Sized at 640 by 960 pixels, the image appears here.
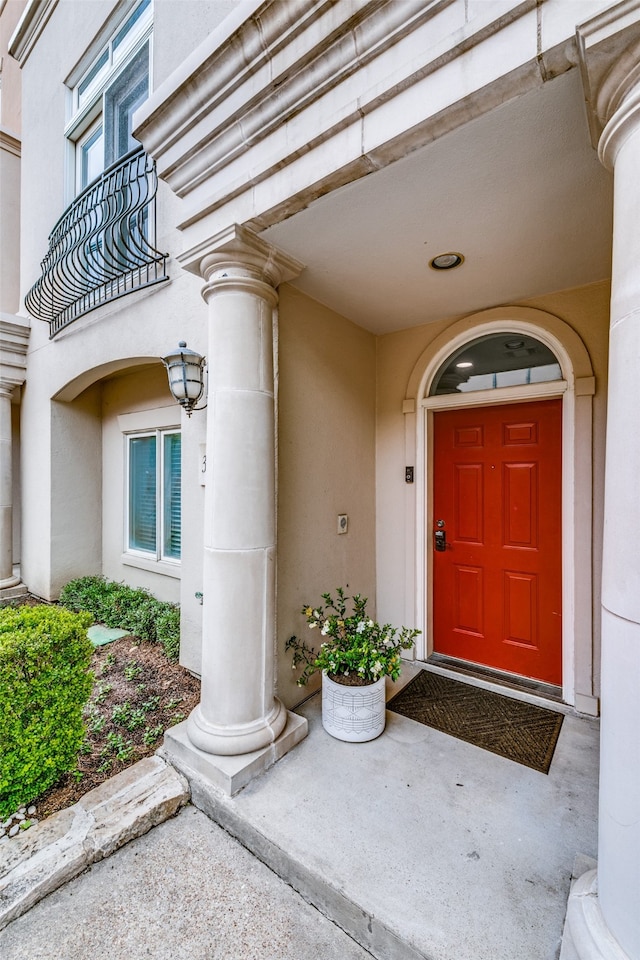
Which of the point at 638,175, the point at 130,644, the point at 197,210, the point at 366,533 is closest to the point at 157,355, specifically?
the point at 197,210

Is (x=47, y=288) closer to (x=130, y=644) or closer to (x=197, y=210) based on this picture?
(x=197, y=210)

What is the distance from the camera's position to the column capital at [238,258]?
6.98 feet

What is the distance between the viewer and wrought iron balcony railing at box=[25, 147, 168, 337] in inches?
143

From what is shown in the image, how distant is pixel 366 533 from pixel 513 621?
126cm

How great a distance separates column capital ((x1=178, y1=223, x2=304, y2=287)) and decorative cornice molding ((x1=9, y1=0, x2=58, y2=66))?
568 centimetres

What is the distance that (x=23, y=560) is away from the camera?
18.7ft

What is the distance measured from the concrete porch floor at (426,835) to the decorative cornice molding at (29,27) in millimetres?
8174

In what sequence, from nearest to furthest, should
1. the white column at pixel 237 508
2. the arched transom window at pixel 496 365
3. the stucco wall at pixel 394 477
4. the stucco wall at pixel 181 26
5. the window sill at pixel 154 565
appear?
the white column at pixel 237 508 < the stucco wall at pixel 181 26 < the arched transom window at pixel 496 365 < the stucco wall at pixel 394 477 < the window sill at pixel 154 565

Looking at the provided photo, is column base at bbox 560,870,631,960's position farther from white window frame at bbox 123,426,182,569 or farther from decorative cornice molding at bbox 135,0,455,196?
white window frame at bbox 123,426,182,569

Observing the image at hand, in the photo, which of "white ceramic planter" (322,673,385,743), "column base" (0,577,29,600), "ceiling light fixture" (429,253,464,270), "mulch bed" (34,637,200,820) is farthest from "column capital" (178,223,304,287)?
"column base" (0,577,29,600)

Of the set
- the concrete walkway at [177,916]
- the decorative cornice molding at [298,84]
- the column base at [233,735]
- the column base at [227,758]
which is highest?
the decorative cornice molding at [298,84]

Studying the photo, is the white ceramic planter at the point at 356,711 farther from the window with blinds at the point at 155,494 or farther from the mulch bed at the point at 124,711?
the window with blinds at the point at 155,494

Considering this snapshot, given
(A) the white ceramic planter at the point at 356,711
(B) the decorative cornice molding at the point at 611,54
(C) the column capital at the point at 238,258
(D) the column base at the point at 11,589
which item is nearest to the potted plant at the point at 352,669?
(A) the white ceramic planter at the point at 356,711

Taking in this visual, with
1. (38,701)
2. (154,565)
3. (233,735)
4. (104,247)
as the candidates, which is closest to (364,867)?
(233,735)
